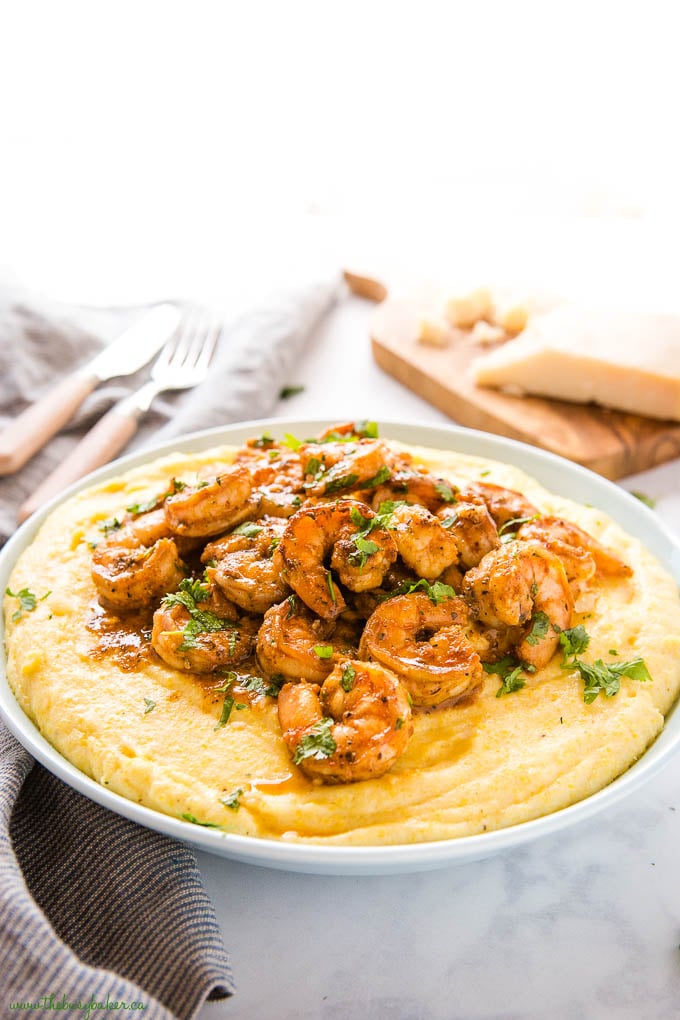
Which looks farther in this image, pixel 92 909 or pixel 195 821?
pixel 92 909

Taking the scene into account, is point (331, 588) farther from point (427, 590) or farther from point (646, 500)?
point (646, 500)

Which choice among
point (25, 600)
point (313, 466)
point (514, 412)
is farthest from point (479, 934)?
point (514, 412)

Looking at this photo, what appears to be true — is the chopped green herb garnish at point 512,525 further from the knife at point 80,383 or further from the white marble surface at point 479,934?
the knife at point 80,383

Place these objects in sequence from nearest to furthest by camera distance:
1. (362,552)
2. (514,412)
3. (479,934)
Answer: (479,934), (362,552), (514,412)

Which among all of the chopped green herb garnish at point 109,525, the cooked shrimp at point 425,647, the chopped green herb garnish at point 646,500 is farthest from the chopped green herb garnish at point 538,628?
the chopped green herb garnish at point 646,500

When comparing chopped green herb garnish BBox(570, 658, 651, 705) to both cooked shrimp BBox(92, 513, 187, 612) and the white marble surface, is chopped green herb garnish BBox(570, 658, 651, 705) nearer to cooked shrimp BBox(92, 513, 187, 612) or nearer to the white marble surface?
the white marble surface

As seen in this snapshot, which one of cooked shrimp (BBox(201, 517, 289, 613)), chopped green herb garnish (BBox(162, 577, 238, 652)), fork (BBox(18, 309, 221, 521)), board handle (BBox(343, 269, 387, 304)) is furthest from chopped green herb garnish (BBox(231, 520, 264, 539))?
board handle (BBox(343, 269, 387, 304))
